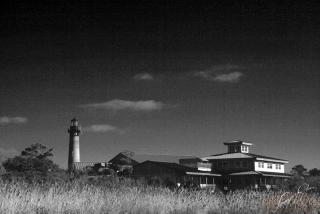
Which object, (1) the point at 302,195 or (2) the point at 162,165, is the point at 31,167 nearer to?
(2) the point at 162,165

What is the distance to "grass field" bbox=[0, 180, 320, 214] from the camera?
14945 mm

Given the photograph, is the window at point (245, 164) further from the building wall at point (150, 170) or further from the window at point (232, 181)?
the building wall at point (150, 170)

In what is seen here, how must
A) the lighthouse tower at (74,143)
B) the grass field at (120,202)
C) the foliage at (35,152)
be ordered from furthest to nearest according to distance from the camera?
the lighthouse tower at (74,143)
the foliage at (35,152)
the grass field at (120,202)

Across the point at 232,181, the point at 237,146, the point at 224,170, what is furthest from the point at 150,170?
the point at 237,146

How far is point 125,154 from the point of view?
7188cm

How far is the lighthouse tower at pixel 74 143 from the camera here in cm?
8712

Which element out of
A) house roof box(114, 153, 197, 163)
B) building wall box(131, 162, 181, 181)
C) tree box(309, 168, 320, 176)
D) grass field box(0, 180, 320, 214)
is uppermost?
house roof box(114, 153, 197, 163)

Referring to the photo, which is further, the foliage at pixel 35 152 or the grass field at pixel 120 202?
the foliage at pixel 35 152

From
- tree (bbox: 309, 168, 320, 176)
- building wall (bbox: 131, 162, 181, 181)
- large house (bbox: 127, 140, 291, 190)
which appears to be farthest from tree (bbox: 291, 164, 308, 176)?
building wall (bbox: 131, 162, 181, 181)

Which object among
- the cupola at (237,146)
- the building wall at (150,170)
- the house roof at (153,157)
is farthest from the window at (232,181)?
the house roof at (153,157)

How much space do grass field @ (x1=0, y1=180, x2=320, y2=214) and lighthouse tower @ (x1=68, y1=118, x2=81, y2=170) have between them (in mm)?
68065

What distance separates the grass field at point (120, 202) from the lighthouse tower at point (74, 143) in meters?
68.1

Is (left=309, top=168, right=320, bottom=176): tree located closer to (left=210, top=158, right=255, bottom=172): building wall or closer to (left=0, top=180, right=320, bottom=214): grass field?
(left=210, top=158, right=255, bottom=172): building wall

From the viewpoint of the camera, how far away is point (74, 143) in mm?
90938
